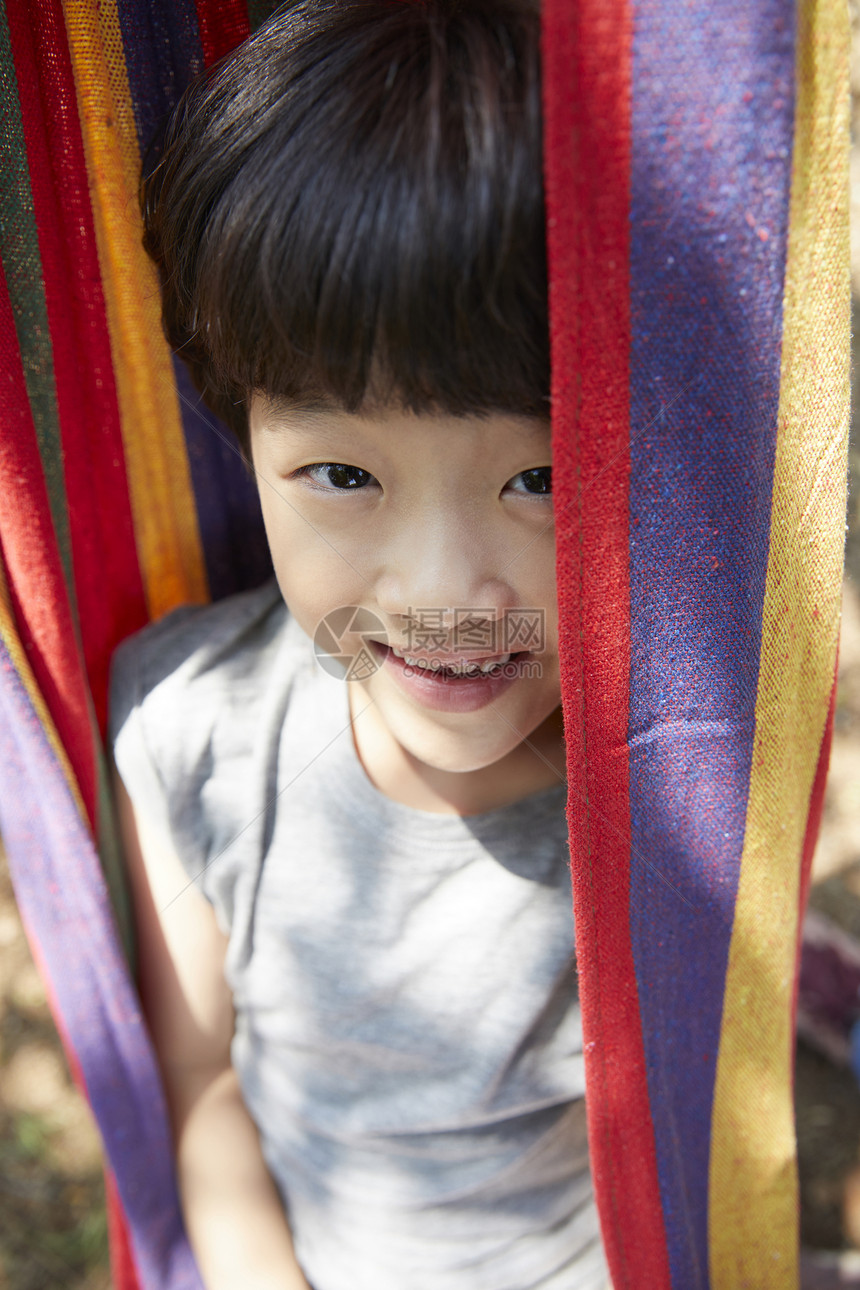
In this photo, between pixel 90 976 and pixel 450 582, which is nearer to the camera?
pixel 450 582

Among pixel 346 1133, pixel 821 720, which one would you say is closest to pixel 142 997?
pixel 346 1133

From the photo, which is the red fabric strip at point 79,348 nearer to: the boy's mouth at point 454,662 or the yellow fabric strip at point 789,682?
the boy's mouth at point 454,662

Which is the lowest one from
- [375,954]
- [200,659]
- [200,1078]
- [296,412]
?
[200,1078]

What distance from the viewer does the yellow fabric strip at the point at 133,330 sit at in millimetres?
780

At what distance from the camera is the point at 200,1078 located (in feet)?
3.33

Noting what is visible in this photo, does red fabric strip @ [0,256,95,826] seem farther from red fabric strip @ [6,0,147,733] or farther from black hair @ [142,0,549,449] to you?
black hair @ [142,0,549,449]

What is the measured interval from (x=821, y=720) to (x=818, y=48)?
1.52 feet

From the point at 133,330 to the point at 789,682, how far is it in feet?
2.12

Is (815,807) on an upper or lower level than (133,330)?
lower

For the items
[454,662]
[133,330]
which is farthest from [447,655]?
[133,330]

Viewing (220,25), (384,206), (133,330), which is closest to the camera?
(384,206)

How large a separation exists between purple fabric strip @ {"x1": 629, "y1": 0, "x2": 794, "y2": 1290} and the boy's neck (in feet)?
0.66

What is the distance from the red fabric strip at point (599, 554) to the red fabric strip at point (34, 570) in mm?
466

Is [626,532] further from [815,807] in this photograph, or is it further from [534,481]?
[815,807]
